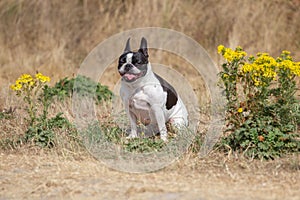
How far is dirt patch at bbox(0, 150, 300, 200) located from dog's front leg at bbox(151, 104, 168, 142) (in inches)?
24.5

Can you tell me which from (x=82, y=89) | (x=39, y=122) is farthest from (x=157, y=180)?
(x=82, y=89)

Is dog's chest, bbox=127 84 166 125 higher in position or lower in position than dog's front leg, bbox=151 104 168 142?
higher

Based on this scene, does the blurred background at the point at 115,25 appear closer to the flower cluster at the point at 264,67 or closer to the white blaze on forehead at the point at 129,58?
the white blaze on forehead at the point at 129,58

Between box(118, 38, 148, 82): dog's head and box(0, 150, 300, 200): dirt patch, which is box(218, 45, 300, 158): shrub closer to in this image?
box(0, 150, 300, 200): dirt patch

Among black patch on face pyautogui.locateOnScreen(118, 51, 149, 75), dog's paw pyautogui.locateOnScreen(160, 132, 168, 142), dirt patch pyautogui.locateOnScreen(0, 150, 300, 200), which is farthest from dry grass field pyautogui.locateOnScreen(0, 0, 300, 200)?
black patch on face pyautogui.locateOnScreen(118, 51, 149, 75)

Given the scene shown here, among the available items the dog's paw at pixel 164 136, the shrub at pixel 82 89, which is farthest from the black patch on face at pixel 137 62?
the shrub at pixel 82 89

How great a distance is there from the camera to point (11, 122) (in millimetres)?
7070

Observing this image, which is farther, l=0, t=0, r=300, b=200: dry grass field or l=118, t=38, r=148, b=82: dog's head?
l=118, t=38, r=148, b=82: dog's head

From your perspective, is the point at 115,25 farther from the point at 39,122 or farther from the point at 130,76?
the point at 130,76

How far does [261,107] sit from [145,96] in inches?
48.3

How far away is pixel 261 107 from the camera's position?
574cm

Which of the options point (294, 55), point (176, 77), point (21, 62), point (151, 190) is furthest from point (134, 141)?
point (21, 62)

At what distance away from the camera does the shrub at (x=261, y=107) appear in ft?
18.0

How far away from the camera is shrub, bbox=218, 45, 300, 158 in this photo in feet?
18.0
